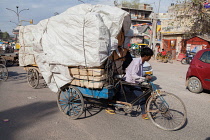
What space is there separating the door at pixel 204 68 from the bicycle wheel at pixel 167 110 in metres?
2.96

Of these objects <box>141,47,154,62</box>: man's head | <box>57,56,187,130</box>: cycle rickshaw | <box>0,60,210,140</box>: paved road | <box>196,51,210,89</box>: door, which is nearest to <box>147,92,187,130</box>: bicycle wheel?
<box>57,56,187,130</box>: cycle rickshaw

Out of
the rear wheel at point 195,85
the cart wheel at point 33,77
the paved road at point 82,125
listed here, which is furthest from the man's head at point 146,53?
the cart wheel at point 33,77

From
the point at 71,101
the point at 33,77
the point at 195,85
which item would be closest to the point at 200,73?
the point at 195,85

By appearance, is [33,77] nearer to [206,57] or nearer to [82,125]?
[82,125]

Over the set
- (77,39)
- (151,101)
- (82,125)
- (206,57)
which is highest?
(77,39)

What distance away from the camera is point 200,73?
6.34 meters

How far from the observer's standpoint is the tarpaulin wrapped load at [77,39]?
3.80 metres

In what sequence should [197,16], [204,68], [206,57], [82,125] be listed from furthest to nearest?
[197,16] < [206,57] < [204,68] < [82,125]

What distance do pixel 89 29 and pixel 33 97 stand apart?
11.6 feet

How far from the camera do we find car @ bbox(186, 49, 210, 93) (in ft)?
20.3

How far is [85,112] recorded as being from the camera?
185 inches

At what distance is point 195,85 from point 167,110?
11.5ft

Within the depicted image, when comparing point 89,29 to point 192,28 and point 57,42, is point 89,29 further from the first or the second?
point 192,28

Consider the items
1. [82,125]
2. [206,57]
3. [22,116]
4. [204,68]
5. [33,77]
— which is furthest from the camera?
[33,77]
